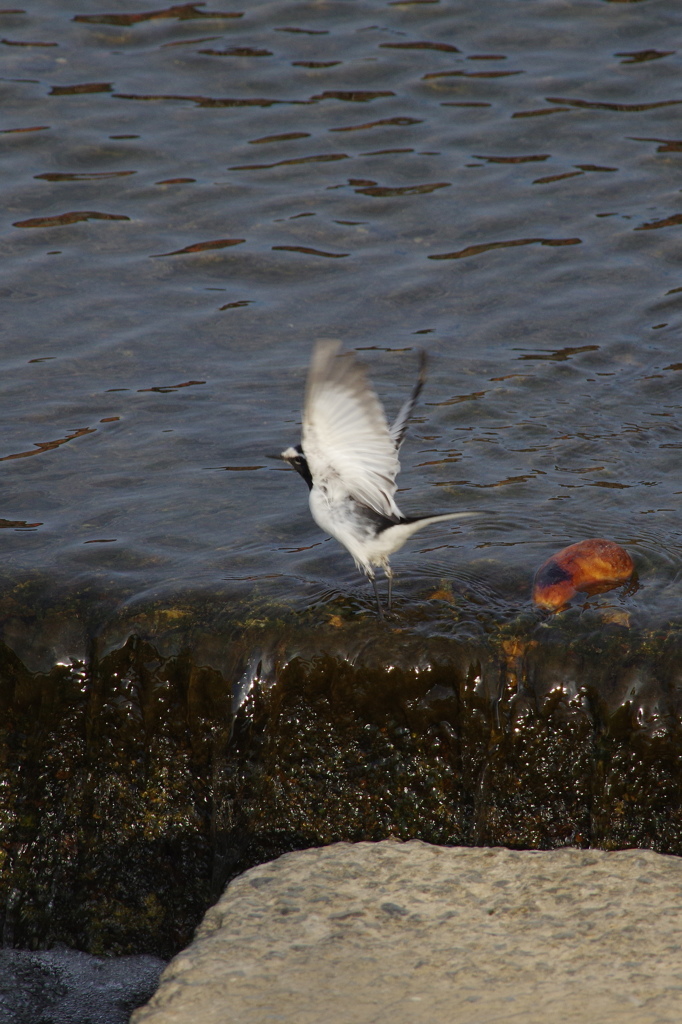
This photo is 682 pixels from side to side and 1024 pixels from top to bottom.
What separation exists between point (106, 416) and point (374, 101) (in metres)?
5.83

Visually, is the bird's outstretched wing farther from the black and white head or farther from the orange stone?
the orange stone

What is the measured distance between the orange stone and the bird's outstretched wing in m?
0.73

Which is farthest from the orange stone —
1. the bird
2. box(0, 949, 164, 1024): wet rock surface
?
box(0, 949, 164, 1024): wet rock surface

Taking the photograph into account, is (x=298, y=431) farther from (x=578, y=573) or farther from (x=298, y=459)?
(x=578, y=573)

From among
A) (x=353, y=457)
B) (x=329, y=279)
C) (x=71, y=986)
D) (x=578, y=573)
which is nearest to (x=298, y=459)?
(x=353, y=457)

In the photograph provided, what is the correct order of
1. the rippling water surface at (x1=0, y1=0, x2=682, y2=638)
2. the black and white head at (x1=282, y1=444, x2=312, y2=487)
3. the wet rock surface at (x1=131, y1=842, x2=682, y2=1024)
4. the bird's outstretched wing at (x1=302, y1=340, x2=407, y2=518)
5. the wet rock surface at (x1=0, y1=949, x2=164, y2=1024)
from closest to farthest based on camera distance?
the wet rock surface at (x1=131, y1=842, x2=682, y2=1024) < the bird's outstretched wing at (x1=302, y1=340, x2=407, y2=518) < the wet rock surface at (x1=0, y1=949, x2=164, y2=1024) < the black and white head at (x1=282, y1=444, x2=312, y2=487) < the rippling water surface at (x1=0, y1=0, x2=682, y2=638)

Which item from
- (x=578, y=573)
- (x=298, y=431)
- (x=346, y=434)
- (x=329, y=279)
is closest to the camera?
(x=346, y=434)

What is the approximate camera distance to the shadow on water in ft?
14.4

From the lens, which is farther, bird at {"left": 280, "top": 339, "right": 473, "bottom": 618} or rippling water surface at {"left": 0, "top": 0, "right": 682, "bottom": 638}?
rippling water surface at {"left": 0, "top": 0, "right": 682, "bottom": 638}

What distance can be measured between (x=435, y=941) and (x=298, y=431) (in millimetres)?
3911

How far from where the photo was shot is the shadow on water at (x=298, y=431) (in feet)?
14.4

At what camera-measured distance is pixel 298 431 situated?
22.4ft

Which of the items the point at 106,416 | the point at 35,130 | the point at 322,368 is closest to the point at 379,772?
the point at 322,368

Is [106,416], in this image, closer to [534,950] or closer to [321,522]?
[321,522]
